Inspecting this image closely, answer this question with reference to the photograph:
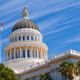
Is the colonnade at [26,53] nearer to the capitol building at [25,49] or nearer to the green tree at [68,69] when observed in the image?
the capitol building at [25,49]

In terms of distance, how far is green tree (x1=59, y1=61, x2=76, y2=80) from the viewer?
105750mm

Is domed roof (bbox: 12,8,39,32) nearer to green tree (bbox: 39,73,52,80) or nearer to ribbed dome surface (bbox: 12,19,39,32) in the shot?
A: ribbed dome surface (bbox: 12,19,39,32)

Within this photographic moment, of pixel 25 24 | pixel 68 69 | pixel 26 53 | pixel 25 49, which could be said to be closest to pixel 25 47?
pixel 25 49

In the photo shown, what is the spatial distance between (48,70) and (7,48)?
32.8 m

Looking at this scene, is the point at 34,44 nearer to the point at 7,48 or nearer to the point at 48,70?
the point at 7,48

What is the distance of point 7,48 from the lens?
152 metres

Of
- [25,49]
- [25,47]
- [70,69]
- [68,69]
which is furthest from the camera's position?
[25,47]

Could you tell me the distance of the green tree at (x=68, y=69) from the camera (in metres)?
106

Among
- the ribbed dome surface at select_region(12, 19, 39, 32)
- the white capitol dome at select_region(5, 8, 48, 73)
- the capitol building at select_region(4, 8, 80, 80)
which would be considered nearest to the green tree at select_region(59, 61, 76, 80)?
the capitol building at select_region(4, 8, 80, 80)

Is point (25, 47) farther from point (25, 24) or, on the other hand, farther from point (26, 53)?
point (25, 24)

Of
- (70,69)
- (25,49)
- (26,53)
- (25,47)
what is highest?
(25,47)

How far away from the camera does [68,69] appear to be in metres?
106

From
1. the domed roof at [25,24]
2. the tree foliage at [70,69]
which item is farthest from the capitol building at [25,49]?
the tree foliage at [70,69]

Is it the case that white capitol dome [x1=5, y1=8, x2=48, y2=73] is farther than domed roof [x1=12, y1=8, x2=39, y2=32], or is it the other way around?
domed roof [x1=12, y1=8, x2=39, y2=32]
